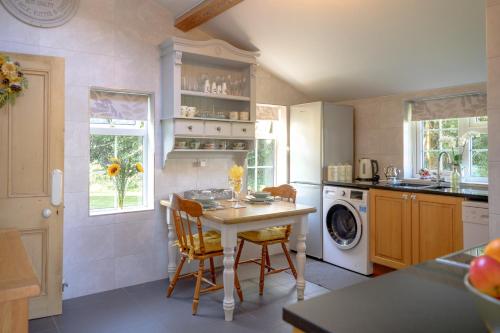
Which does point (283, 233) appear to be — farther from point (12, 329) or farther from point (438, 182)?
point (12, 329)

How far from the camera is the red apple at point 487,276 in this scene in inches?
22.2

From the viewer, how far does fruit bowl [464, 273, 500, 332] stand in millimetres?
564

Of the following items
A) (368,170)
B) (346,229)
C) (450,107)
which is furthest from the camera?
(368,170)

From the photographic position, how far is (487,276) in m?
0.57

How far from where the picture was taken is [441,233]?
3121 millimetres

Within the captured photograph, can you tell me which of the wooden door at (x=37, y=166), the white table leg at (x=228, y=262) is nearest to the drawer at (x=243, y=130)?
the white table leg at (x=228, y=262)

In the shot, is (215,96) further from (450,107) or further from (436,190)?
(450,107)

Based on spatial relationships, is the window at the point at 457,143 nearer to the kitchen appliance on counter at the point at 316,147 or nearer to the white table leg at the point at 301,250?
the kitchen appliance on counter at the point at 316,147

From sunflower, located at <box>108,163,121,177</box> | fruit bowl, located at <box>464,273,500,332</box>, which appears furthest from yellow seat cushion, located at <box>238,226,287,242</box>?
fruit bowl, located at <box>464,273,500,332</box>

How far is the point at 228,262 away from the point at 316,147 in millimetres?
1967

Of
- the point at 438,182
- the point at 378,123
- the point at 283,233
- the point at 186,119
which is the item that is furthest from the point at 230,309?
Answer: the point at 378,123

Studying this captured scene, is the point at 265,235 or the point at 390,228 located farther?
the point at 390,228

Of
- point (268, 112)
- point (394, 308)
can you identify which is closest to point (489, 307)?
point (394, 308)

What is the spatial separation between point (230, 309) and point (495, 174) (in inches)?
76.3
